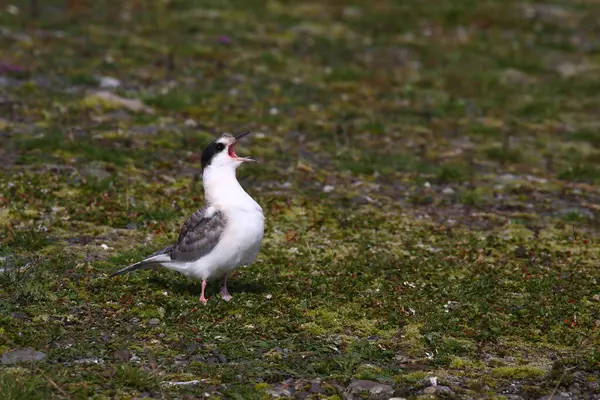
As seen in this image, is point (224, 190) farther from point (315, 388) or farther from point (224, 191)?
point (315, 388)

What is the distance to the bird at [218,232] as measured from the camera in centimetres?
1248

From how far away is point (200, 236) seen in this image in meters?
12.8

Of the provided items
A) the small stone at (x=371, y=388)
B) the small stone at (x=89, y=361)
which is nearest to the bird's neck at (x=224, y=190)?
the small stone at (x=89, y=361)

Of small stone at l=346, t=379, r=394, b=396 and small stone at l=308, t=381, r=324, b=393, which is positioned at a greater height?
small stone at l=346, t=379, r=394, b=396

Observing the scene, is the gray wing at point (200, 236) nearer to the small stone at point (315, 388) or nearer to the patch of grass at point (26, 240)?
the patch of grass at point (26, 240)

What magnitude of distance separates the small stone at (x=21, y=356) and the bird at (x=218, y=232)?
202 centimetres

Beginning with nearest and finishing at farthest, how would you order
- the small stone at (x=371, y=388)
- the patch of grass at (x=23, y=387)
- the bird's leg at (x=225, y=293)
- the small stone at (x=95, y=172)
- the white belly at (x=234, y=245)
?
the patch of grass at (x=23, y=387)
the small stone at (x=371, y=388)
the white belly at (x=234, y=245)
the bird's leg at (x=225, y=293)
the small stone at (x=95, y=172)

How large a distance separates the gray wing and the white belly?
11 centimetres

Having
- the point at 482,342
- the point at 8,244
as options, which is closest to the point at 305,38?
the point at 8,244

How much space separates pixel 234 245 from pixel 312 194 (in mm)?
5894

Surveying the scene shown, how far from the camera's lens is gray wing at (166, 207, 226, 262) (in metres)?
12.7

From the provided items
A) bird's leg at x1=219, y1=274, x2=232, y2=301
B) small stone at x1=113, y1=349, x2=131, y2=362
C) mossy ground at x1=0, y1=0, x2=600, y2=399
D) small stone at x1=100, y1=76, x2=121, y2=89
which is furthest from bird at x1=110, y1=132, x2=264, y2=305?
small stone at x1=100, y1=76, x2=121, y2=89

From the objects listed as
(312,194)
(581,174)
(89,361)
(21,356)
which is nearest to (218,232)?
(89,361)

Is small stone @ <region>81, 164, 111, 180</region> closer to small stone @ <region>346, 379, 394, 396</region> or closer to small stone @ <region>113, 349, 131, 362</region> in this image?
small stone @ <region>113, 349, 131, 362</region>
